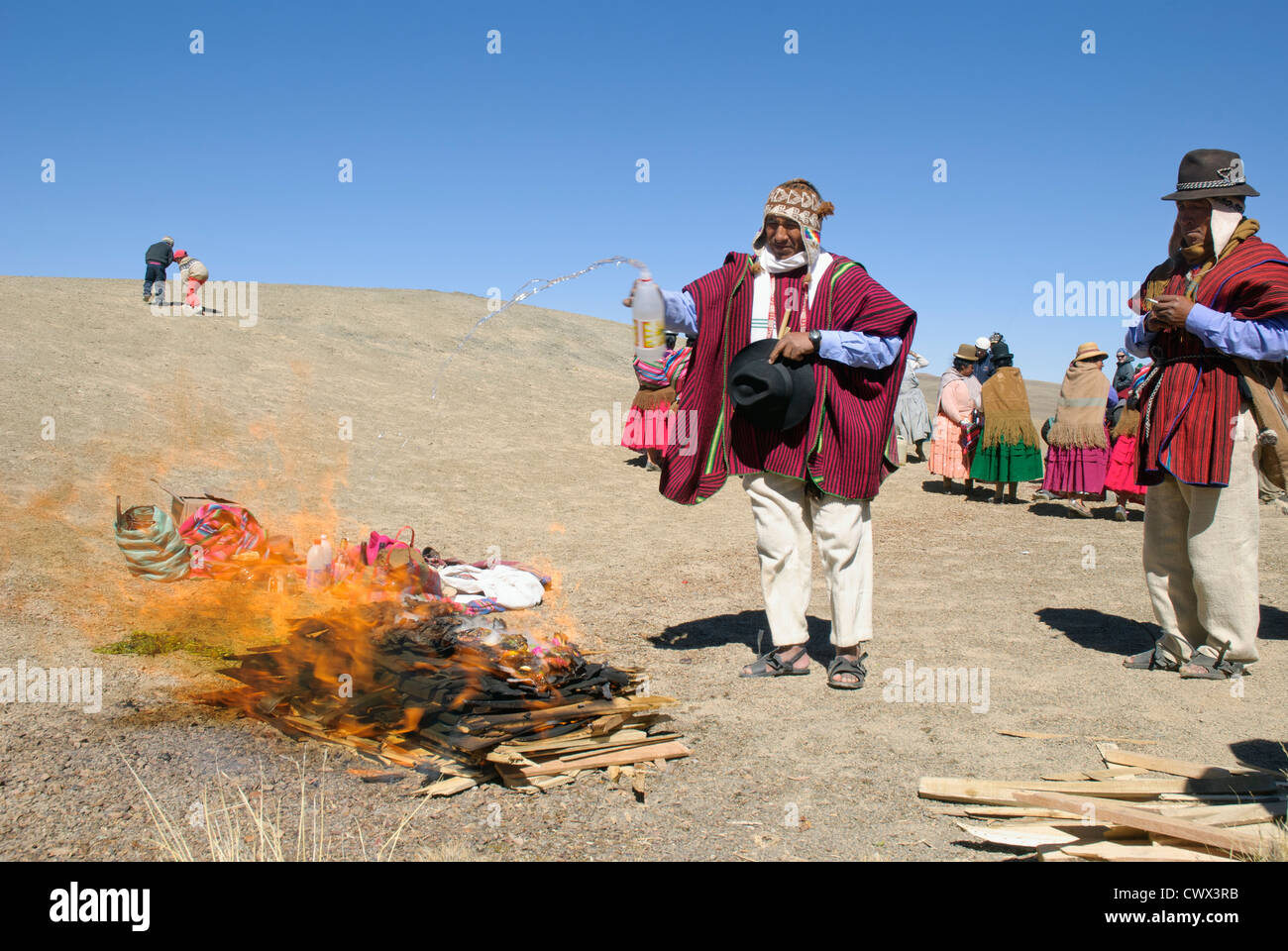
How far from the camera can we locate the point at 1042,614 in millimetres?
6457

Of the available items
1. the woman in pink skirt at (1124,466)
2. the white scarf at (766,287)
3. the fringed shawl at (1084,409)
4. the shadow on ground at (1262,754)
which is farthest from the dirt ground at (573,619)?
the white scarf at (766,287)

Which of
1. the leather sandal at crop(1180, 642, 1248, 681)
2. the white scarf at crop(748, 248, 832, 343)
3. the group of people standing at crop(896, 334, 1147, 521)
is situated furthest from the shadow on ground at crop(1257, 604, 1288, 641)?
the group of people standing at crop(896, 334, 1147, 521)

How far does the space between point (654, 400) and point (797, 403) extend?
8.68m

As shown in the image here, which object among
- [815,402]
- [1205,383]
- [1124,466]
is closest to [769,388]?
[815,402]

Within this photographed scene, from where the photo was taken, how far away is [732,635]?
600 centimetres

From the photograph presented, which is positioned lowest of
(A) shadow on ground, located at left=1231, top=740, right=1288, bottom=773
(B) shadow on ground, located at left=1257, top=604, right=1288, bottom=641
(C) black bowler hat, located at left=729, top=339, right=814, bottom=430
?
(A) shadow on ground, located at left=1231, top=740, right=1288, bottom=773

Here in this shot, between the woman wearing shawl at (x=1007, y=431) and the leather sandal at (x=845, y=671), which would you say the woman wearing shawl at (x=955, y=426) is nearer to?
the woman wearing shawl at (x=1007, y=431)

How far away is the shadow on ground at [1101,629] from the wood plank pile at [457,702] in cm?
271

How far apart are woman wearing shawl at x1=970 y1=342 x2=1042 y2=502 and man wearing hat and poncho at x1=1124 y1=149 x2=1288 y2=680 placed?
24.5ft

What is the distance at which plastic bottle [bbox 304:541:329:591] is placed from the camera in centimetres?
655

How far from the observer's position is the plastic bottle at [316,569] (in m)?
6.55

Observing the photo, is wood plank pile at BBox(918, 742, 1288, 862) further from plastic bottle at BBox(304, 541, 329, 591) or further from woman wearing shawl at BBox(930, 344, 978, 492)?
woman wearing shawl at BBox(930, 344, 978, 492)
